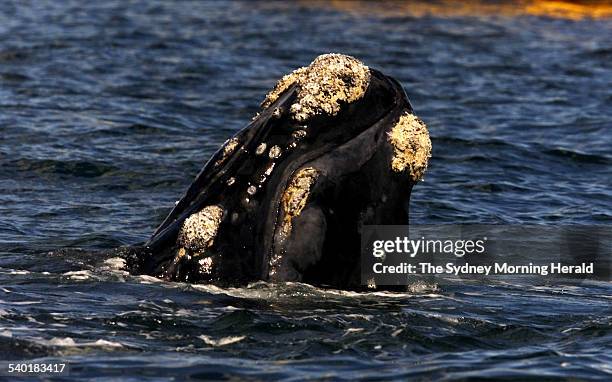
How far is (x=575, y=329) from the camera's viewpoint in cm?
774

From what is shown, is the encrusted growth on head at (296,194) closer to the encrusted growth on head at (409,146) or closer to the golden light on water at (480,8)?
the encrusted growth on head at (409,146)

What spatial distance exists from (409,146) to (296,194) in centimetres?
76

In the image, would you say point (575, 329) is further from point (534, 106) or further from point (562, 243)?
point (534, 106)

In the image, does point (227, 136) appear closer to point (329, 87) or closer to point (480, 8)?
point (329, 87)

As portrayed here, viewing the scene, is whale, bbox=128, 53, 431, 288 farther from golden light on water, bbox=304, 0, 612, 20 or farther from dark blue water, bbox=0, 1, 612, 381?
golden light on water, bbox=304, 0, 612, 20

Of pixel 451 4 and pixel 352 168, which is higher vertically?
pixel 451 4

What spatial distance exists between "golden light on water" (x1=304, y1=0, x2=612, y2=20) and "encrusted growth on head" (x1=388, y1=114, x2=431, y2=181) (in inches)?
748

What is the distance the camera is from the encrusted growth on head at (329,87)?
7.63m

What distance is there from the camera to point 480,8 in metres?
27.7

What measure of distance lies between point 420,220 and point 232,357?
4.90 meters

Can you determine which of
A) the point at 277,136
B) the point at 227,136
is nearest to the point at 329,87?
the point at 277,136

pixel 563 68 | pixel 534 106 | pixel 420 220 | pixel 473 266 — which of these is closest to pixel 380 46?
pixel 563 68

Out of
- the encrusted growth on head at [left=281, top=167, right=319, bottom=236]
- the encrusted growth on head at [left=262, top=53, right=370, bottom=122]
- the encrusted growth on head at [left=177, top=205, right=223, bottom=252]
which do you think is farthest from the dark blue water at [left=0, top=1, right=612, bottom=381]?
the encrusted growth on head at [left=262, top=53, right=370, bottom=122]

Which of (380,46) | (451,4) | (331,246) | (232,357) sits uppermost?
(451,4)
